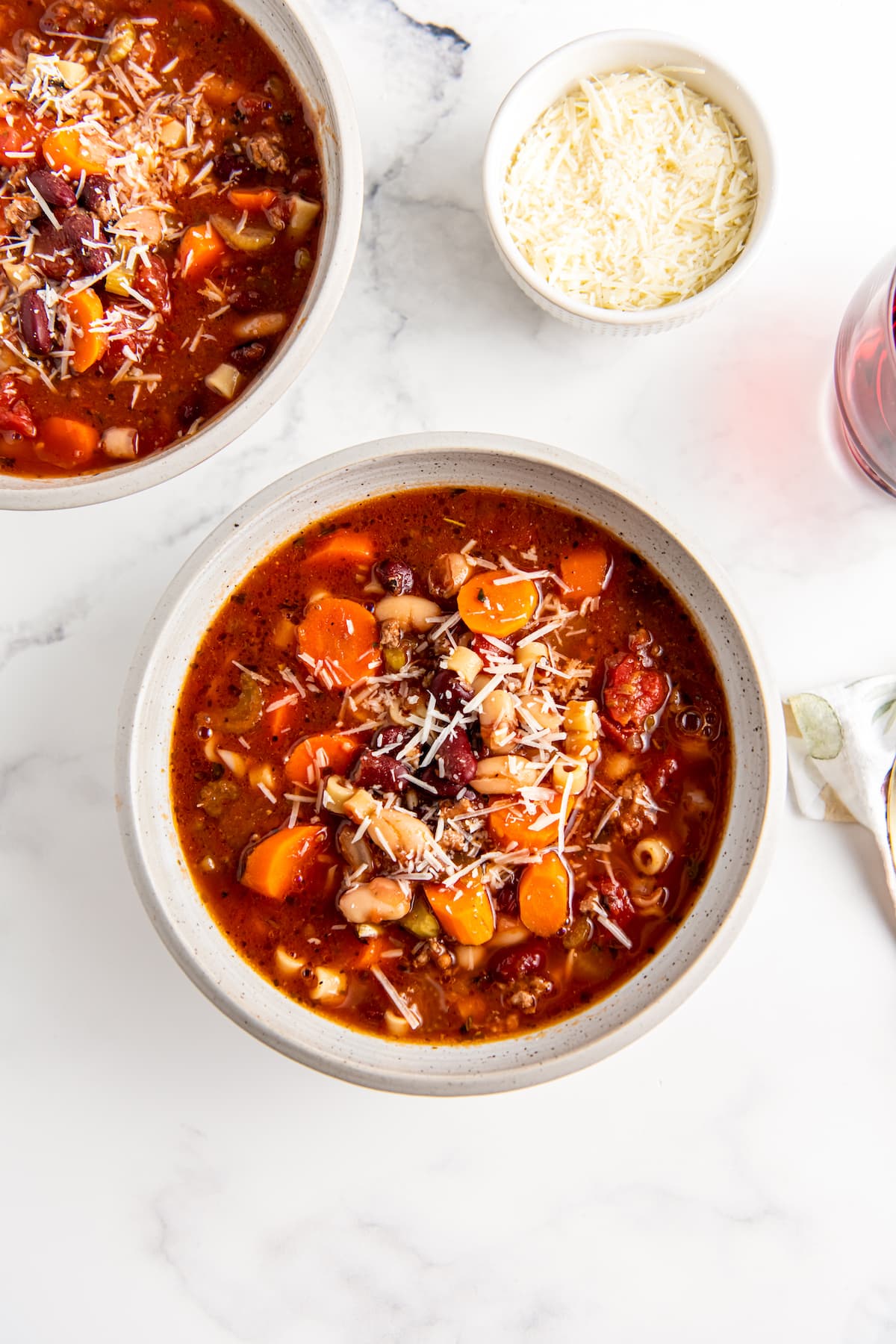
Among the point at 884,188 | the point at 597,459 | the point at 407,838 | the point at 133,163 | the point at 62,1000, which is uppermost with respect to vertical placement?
the point at 884,188

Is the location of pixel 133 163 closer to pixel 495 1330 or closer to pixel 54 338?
pixel 54 338

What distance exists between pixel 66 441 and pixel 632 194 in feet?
5.06

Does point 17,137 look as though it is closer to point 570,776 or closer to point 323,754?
point 323,754

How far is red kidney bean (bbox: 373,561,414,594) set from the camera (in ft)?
7.70

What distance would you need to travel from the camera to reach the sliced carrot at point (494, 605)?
91.7 inches

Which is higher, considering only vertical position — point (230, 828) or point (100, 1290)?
point (230, 828)

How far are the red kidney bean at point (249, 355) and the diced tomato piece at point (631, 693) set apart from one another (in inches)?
44.4

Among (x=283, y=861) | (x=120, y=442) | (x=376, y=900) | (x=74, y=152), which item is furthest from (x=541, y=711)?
(x=74, y=152)

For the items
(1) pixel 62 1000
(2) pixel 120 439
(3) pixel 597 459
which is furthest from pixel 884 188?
(1) pixel 62 1000

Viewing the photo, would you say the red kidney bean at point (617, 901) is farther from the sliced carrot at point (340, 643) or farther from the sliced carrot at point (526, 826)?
the sliced carrot at point (340, 643)

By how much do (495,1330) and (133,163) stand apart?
3.16 m

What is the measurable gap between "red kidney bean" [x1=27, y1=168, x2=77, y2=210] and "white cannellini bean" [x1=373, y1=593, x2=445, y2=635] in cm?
120

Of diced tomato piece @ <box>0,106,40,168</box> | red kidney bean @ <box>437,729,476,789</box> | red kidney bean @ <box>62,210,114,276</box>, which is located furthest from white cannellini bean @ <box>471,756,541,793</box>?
diced tomato piece @ <box>0,106,40,168</box>

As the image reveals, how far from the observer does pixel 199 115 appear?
2453 millimetres
